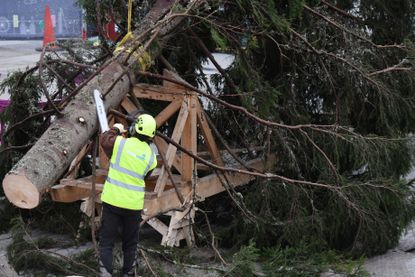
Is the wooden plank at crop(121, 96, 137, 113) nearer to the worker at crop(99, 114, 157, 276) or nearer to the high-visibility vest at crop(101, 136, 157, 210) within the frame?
the worker at crop(99, 114, 157, 276)

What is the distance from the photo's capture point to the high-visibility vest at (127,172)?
3.96m

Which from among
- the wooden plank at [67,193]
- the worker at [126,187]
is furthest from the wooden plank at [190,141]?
the worker at [126,187]

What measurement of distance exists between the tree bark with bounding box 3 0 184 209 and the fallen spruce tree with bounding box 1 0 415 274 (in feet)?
0.07

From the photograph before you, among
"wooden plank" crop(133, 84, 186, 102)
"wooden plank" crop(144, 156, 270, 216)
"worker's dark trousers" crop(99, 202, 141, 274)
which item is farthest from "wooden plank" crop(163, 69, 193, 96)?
"worker's dark trousers" crop(99, 202, 141, 274)

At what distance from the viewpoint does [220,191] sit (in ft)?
17.6

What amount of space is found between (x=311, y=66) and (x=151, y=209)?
200 cm

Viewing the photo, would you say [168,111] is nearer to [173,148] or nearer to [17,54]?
[173,148]

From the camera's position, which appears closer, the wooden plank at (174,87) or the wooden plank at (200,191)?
the wooden plank at (200,191)

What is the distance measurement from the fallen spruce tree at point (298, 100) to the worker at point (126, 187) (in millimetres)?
336

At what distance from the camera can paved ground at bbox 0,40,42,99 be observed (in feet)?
60.2

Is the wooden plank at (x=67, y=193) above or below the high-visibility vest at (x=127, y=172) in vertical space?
below

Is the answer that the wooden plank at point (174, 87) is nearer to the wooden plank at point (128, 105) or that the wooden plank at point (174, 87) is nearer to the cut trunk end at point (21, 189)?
the wooden plank at point (128, 105)

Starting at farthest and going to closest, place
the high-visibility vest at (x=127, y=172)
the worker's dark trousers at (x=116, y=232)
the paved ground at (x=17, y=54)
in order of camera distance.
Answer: the paved ground at (x=17, y=54)
the worker's dark trousers at (x=116, y=232)
the high-visibility vest at (x=127, y=172)

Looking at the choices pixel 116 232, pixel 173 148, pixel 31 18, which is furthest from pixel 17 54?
pixel 116 232
